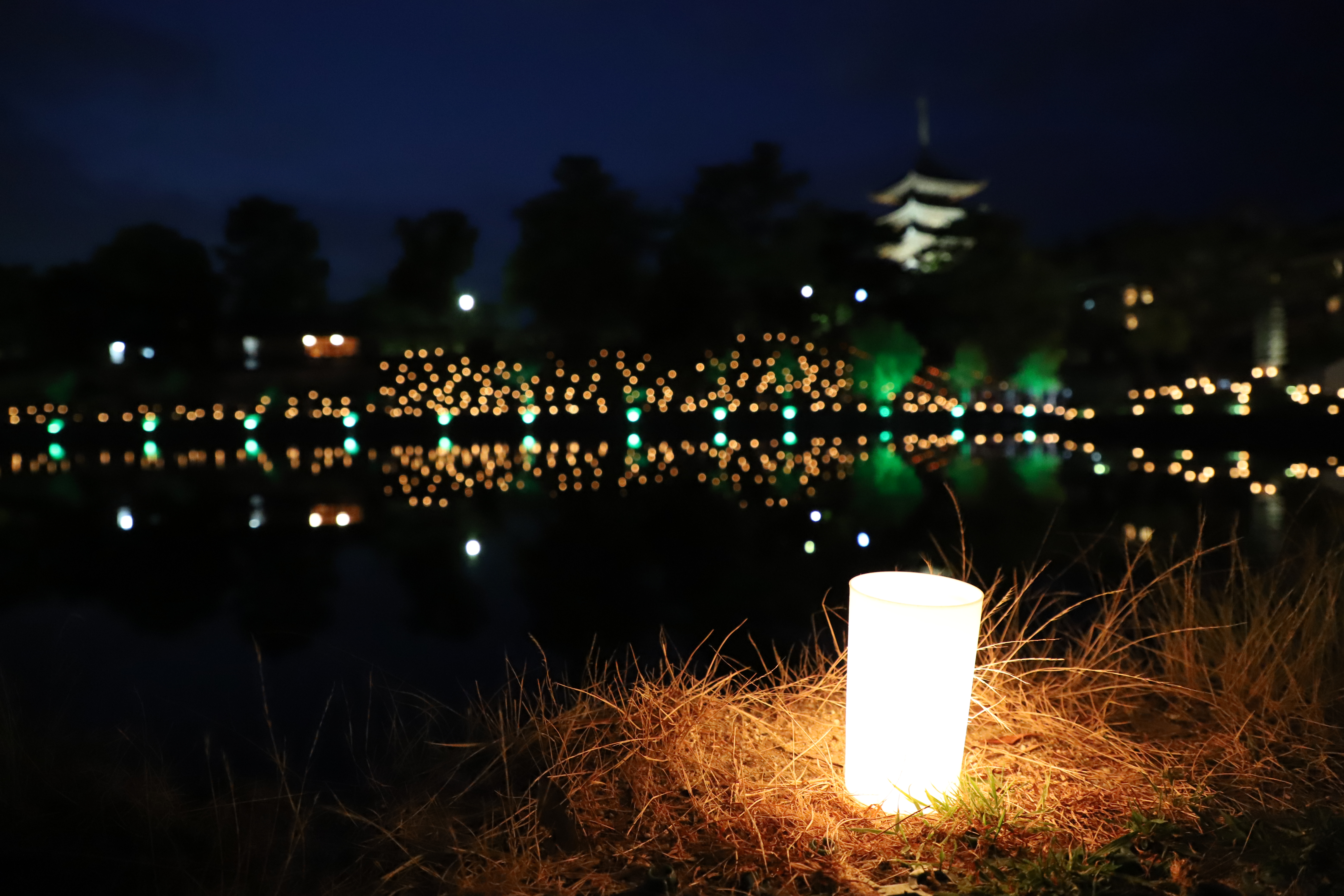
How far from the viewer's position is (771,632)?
3.68 meters

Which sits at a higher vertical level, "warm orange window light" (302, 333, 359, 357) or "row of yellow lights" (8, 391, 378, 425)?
"warm orange window light" (302, 333, 359, 357)

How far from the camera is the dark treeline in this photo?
62.5 feet

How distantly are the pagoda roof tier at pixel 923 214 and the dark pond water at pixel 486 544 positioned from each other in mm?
19646

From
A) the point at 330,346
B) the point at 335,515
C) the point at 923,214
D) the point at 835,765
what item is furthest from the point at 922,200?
the point at 835,765

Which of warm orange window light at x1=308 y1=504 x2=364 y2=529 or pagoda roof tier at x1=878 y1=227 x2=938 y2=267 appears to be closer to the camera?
warm orange window light at x1=308 y1=504 x2=364 y2=529

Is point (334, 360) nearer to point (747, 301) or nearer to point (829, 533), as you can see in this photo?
point (747, 301)

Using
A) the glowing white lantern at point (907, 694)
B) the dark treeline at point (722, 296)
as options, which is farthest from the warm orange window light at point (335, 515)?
the dark treeline at point (722, 296)

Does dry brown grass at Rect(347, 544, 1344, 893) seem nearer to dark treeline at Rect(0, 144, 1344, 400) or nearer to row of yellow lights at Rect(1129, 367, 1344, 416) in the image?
row of yellow lights at Rect(1129, 367, 1344, 416)

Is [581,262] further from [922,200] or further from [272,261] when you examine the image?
[922,200]

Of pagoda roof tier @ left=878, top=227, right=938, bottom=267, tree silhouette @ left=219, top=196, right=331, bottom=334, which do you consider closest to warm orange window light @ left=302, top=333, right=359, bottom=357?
tree silhouette @ left=219, top=196, right=331, bottom=334

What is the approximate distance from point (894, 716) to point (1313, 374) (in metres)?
19.7

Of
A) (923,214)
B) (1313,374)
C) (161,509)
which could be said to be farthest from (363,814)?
(923,214)

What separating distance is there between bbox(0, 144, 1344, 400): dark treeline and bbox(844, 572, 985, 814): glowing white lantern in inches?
754

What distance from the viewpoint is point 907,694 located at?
1.59 metres
